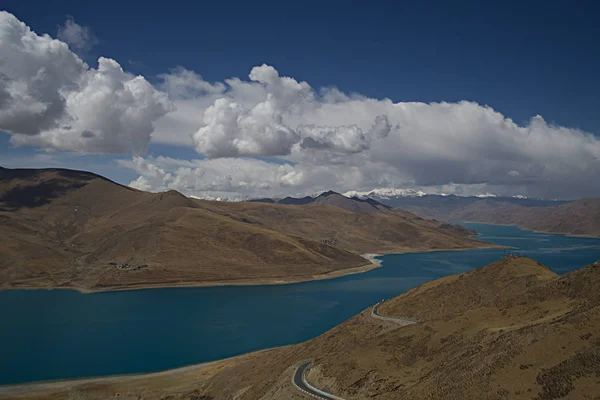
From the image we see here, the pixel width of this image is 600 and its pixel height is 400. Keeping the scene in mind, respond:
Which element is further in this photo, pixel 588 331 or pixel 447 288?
pixel 447 288

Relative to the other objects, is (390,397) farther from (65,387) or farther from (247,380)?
(65,387)

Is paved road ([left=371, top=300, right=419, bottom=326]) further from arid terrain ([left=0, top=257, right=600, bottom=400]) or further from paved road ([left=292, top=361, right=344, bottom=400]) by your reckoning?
paved road ([left=292, top=361, right=344, bottom=400])

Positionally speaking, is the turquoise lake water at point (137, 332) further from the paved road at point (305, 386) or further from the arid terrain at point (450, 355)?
the paved road at point (305, 386)

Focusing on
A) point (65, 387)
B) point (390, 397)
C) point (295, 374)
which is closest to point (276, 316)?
point (65, 387)

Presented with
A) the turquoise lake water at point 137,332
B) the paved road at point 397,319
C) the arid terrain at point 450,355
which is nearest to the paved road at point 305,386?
the arid terrain at point 450,355

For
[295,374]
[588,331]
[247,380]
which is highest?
[588,331]

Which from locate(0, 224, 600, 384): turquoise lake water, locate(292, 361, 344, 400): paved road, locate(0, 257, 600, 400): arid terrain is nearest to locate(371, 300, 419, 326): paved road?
locate(0, 257, 600, 400): arid terrain
